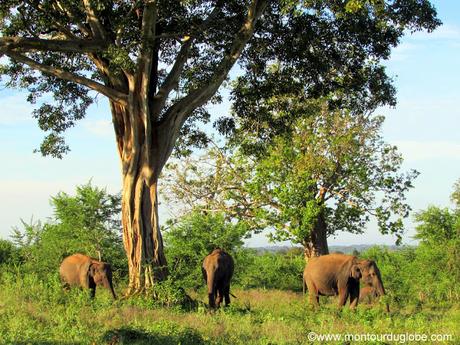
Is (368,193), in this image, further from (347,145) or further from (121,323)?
(121,323)

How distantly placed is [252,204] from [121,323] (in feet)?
62.9

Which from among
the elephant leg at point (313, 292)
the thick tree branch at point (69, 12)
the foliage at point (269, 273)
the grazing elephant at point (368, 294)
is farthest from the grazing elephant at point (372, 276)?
the thick tree branch at point (69, 12)

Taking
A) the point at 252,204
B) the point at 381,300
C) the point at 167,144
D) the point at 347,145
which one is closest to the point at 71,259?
the point at 167,144

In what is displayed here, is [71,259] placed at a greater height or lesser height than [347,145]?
lesser

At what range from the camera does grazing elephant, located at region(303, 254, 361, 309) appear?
1803cm

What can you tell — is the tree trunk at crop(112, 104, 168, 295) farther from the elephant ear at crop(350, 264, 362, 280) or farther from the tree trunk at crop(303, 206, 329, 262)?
the tree trunk at crop(303, 206, 329, 262)

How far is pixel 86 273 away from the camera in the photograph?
57.7 ft

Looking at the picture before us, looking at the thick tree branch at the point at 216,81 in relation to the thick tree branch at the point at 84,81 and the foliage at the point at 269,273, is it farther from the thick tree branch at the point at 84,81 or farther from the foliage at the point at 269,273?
the foliage at the point at 269,273

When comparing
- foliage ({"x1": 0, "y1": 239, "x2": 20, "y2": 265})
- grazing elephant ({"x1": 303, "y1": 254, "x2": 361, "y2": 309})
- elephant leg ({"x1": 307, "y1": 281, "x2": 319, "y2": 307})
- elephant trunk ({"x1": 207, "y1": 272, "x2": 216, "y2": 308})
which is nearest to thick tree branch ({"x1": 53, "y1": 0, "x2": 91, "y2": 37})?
elephant trunk ({"x1": 207, "y1": 272, "x2": 216, "y2": 308})

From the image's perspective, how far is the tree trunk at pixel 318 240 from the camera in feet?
95.7

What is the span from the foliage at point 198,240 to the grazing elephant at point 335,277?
4906mm

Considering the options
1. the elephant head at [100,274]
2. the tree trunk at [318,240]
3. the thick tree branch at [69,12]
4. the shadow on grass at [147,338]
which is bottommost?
the shadow on grass at [147,338]

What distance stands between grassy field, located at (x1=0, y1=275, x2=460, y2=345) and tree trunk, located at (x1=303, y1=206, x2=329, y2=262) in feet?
43.4

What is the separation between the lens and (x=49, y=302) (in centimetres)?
1333
